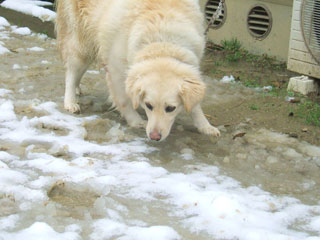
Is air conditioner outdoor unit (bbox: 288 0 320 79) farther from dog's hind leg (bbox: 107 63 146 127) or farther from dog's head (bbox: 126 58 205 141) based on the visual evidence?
dog's hind leg (bbox: 107 63 146 127)

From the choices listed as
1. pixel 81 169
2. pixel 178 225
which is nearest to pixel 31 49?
pixel 81 169

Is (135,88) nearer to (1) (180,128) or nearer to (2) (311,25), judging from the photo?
(1) (180,128)

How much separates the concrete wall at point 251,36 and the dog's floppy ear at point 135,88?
303cm

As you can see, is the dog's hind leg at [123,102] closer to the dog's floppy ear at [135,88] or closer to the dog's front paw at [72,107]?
the dog's front paw at [72,107]

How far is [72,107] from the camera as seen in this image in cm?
471

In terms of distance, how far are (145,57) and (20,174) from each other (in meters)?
1.32

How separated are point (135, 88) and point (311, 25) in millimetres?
2222

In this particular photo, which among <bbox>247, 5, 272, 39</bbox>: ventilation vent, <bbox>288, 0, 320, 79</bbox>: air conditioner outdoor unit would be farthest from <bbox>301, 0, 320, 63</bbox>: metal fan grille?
<bbox>247, 5, 272, 39</bbox>: ventilation vent

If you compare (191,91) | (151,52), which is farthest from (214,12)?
(191,91)

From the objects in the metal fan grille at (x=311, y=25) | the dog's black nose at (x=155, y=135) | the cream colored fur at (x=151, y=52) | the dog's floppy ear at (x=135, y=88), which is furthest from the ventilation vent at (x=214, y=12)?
the dog's black nose at (x=155, y=135)

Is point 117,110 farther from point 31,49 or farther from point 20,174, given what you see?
point 31,49

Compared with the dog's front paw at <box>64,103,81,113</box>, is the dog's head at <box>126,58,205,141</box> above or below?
above

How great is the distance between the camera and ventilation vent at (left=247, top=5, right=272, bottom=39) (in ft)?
20.5

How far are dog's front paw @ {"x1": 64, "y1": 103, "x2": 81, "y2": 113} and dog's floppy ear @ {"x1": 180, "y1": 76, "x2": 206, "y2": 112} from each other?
1434 mm
